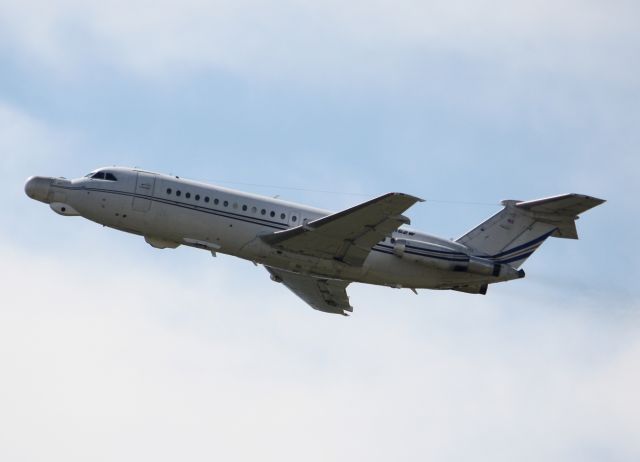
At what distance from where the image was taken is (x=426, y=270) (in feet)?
173

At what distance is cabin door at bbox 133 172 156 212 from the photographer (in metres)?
51.6

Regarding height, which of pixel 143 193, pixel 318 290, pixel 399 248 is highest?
pixel 143 193

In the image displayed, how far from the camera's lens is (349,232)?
5031cm

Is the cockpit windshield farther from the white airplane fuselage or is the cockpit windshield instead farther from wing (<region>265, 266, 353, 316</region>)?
wing (<region>265, 266, 353, 316</region>)

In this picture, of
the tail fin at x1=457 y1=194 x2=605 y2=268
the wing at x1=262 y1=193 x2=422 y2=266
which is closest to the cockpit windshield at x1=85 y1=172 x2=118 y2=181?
the wing at x1=262 y1=193 x2=422 y2=266

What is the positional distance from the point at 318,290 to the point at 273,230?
295 inches

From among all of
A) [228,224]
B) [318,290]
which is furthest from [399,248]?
[228,224]

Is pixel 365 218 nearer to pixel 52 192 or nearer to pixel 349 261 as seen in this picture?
pixel 349 261

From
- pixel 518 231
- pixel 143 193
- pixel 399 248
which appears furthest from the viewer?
pixel 518 231

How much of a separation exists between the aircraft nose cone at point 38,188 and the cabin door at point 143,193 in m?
4.19

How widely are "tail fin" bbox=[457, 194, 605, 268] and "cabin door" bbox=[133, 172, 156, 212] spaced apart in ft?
49.5

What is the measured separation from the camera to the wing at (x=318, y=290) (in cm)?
5769

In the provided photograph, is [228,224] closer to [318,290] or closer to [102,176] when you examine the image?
[102,176]

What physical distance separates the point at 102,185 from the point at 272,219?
8023 mm
